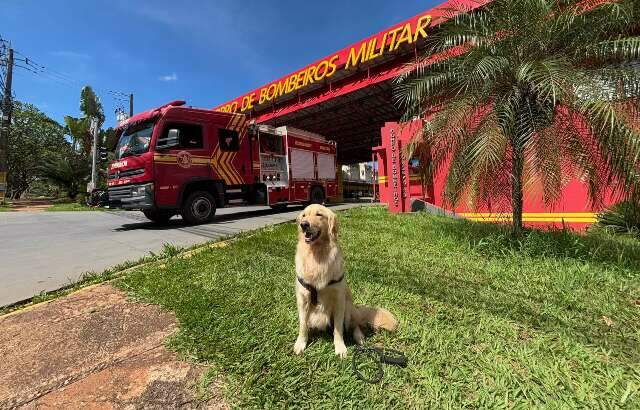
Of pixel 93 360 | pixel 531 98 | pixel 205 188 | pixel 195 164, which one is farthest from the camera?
pixel 205 188

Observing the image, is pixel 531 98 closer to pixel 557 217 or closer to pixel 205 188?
pixel 557 217

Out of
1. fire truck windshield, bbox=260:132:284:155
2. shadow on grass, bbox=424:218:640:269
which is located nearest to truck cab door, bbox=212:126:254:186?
fire truck windshield, bbox=260:132:284:155

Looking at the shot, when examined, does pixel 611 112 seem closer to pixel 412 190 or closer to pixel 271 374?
pixel 271 374

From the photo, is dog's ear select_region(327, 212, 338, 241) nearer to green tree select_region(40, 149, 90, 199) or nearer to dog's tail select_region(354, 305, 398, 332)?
dog's tail select_region(354, 305, 398, 332)

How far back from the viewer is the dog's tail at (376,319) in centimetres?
274

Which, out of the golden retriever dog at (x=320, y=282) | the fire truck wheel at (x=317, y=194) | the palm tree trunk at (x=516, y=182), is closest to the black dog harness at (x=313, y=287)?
the golden retriever dog at (x=320, y=282)

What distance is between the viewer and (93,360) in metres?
2.51

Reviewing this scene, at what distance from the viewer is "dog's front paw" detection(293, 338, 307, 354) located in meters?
2.51

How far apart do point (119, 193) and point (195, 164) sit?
202cm

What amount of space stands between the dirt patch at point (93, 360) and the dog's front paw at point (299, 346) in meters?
0.66

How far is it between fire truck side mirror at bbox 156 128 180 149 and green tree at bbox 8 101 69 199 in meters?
33.8

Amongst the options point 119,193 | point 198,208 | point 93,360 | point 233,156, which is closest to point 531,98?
point 93,360

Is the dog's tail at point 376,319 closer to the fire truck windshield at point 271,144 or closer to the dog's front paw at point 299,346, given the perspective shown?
the dog's front paw at point 299,346

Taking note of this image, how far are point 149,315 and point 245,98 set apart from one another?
2056 centimetres
